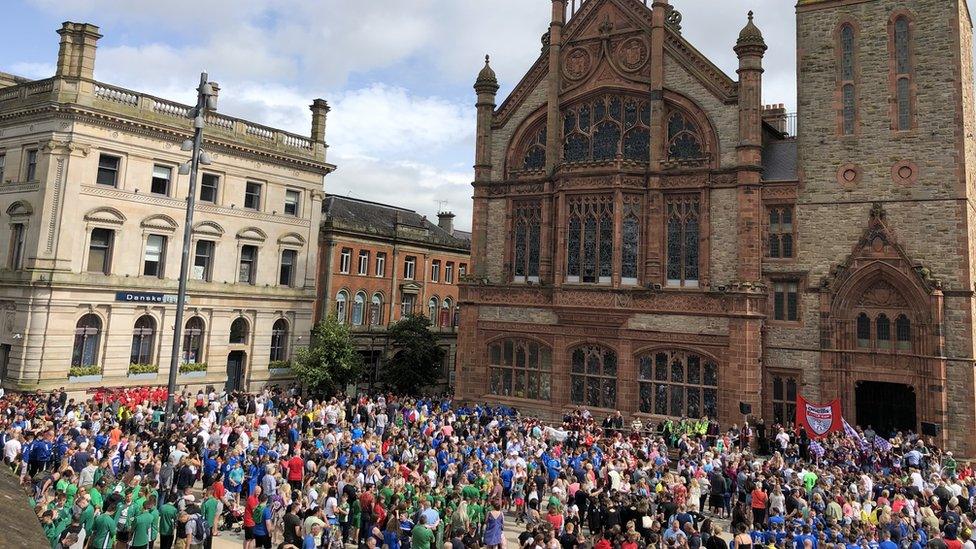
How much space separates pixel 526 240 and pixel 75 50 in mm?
24254

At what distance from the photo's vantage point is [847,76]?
3086 centimetres

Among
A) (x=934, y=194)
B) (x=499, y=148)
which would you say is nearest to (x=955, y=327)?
(x=934, y=194)

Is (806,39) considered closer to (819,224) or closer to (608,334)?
(819,224)

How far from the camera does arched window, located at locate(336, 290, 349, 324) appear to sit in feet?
149

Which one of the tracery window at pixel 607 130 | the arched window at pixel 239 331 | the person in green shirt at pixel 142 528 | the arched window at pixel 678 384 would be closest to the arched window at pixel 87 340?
the arched window at pixel 239 331

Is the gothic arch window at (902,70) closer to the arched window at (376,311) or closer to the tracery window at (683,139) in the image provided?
the tracery window at (683,139)

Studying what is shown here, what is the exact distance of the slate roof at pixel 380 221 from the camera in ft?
153

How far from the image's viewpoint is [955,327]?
89.9 feet

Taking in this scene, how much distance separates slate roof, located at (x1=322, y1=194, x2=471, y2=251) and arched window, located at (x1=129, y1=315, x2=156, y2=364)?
13248mm

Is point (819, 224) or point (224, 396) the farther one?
point (224, 396)

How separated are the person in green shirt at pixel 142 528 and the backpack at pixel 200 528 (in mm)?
893

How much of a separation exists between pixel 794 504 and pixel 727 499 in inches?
112

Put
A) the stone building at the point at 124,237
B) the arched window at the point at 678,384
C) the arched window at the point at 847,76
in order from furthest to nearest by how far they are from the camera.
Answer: the stone building at the point at 124,237
the arched window at the point at 847,76
the arched window at the point at 678,384

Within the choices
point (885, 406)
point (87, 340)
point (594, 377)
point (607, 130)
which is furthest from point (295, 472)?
point (885, 406)
